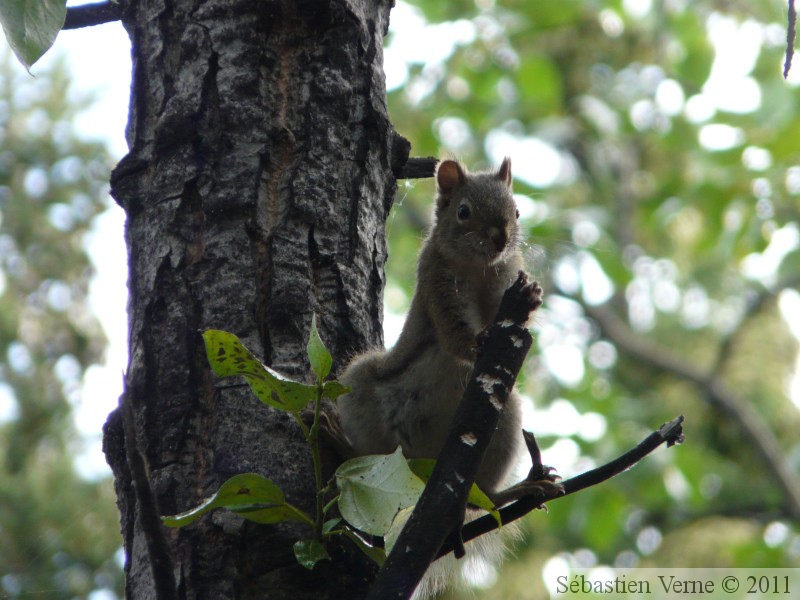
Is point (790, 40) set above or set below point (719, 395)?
Result: below

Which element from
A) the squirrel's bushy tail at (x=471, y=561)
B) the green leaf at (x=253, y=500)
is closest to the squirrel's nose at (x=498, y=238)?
the squirrel's bushy tail at (x=471, y=561)

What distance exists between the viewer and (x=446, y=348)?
244 centimetres

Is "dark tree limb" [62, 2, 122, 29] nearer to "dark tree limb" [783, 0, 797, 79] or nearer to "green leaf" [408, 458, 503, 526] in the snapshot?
"green leaf" [408, 458, 503, 526]

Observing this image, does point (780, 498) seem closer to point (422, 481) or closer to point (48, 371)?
point (48, 371)

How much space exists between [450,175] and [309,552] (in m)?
1.92

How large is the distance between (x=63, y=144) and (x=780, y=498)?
21.6 feet

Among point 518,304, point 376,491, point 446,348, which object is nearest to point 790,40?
point 518,304

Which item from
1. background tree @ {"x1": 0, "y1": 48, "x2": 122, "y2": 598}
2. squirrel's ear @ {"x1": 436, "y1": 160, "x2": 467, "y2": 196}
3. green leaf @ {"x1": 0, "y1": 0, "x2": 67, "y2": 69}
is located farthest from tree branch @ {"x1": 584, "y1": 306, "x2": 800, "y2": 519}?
green leaf @ {"x1": 0, "y1": 0, "x2": 67, "y2": 69}

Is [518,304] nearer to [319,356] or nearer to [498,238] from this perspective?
[319,356]

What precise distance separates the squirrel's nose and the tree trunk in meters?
0.63

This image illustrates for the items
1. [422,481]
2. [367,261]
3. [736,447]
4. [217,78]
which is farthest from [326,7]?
[736,447]

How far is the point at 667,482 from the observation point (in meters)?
6.11

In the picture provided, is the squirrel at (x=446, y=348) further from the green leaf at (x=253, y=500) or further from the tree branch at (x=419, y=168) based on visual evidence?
the green leaf at (x=253, y=500)

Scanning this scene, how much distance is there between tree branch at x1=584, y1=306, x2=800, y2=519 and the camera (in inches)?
277
